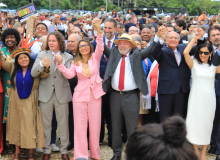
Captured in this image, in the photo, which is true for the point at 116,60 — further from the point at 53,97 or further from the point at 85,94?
the point at 53,97

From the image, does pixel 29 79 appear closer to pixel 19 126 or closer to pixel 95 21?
pixel 19 126

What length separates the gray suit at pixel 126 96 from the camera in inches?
174

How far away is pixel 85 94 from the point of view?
456 cm

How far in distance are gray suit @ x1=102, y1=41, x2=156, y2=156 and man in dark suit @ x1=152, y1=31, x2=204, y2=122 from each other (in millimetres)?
334

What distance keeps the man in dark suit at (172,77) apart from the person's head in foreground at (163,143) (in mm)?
3177

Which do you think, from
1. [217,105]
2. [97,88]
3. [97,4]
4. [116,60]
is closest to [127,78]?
[116,60]

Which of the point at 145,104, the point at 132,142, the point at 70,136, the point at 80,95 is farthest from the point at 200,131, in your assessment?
the point at 132,142

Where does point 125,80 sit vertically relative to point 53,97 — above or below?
above

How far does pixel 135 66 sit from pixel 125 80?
0.92 ft

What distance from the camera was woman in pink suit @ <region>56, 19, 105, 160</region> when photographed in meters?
4.57

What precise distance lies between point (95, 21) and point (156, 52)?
1.10m

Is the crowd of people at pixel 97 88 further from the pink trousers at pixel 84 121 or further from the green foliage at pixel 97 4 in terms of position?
the green foliage at pixel 97 4

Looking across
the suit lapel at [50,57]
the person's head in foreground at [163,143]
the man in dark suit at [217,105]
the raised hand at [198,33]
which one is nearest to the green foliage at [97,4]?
the man in dark suit at [217,105]

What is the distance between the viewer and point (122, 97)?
448 centimetres
